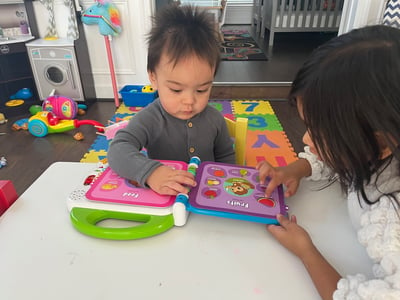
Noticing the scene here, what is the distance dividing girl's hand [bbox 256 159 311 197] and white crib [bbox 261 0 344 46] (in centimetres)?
374

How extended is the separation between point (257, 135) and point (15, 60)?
218 cm

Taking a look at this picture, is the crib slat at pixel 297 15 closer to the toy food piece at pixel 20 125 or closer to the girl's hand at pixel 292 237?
the toy food piece at pixel 20 125

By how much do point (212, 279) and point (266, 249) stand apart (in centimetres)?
11

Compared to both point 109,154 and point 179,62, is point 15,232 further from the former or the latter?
point 179,62

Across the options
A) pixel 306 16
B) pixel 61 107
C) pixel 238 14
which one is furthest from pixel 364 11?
pixel 238 14

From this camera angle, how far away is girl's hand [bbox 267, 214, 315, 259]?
1.57ft

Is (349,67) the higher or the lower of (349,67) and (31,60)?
the higher

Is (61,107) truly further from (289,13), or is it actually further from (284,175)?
(289,13)

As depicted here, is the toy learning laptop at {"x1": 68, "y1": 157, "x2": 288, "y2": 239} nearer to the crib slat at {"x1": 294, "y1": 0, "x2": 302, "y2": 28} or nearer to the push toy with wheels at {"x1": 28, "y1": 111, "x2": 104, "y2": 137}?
the push toy with wheels at {"x1": 28, "y1": 111, "x2": 104, "y2": 137}

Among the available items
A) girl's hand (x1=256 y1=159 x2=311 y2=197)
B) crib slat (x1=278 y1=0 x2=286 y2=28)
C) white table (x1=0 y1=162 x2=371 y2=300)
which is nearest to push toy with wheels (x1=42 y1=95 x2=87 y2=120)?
white table (x1=0 y1=162 x2=371 y2=300)

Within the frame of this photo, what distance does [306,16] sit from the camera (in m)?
4.03

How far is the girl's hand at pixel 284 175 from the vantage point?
61 cm

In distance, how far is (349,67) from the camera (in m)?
0.40

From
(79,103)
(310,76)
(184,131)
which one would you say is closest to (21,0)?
(79,103)
